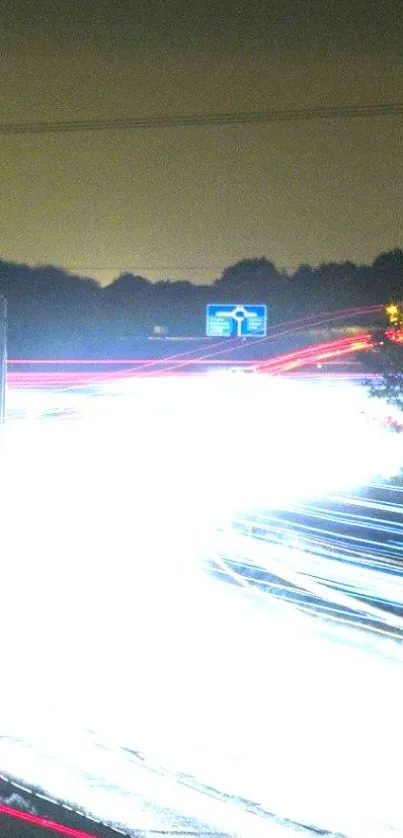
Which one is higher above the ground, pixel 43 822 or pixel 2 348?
pixel 2 348

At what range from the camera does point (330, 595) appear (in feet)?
41.4

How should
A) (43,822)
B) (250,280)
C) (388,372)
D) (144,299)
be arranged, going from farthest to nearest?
(250,280) < (144,299) < (388,372) < (43,822)

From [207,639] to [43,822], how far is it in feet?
16.6

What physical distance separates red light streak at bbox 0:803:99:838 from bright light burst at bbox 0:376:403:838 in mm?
371

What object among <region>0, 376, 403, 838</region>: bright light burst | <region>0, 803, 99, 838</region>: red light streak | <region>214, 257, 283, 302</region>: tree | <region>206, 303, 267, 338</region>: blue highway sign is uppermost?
<region>214, 257, 283, 302</region>: tree

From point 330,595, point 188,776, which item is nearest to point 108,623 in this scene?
point 330,595

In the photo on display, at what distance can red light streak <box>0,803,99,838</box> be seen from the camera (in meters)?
5.06

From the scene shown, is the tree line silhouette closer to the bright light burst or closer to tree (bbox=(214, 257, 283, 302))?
tree (bbox=(214, 257, 283, 302))

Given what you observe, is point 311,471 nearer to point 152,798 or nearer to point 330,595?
point 330,595

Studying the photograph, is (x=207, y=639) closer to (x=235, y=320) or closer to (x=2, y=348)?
(x=2, y=348)

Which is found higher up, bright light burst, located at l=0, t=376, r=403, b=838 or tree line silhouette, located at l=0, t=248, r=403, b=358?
tree line silhouette, located at l=0, t=248, r=403, b=358

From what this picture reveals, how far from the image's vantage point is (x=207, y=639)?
10188mm

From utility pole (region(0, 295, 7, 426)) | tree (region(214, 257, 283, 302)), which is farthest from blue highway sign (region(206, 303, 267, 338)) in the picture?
tree (region(214, 257, 283, 302))

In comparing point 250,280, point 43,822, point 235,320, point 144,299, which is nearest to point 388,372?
point 235,320
